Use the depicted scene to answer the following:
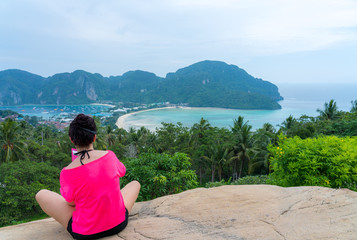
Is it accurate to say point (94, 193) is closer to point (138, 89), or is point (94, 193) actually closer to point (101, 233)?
point (101, 233)

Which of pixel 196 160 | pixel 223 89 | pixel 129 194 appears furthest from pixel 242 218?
pixel 223 89

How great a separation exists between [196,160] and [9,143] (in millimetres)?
12592

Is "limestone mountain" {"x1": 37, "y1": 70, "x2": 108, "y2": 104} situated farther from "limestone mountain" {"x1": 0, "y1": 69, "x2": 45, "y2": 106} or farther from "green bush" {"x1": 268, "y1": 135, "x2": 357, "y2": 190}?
"green bush" {"x1": 268, "y1": 135, "x2": 357, "y2": 190}

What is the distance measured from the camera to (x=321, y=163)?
3336 mm

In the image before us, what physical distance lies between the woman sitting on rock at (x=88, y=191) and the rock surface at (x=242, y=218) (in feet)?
0.71

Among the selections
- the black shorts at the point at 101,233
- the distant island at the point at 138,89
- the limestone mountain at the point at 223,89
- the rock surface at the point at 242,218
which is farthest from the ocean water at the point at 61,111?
the black shorts at the point at 101,233

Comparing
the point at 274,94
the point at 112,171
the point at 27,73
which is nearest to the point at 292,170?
the point at 112,171

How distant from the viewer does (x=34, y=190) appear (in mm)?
10008

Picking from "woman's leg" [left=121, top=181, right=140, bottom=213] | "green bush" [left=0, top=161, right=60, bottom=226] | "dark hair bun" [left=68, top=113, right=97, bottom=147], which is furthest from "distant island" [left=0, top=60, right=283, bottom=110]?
"dark hair bun" [left=68, top=113, right=97, bottom=147]

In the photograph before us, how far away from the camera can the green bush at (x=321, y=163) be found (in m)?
3.29

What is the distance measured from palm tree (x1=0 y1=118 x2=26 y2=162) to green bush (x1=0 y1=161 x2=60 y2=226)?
97.4 inches

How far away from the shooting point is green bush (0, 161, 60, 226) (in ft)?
31.2

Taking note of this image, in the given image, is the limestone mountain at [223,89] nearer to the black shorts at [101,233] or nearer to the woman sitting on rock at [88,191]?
the black shorts at [101,233]

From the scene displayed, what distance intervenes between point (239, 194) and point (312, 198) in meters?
0.82
